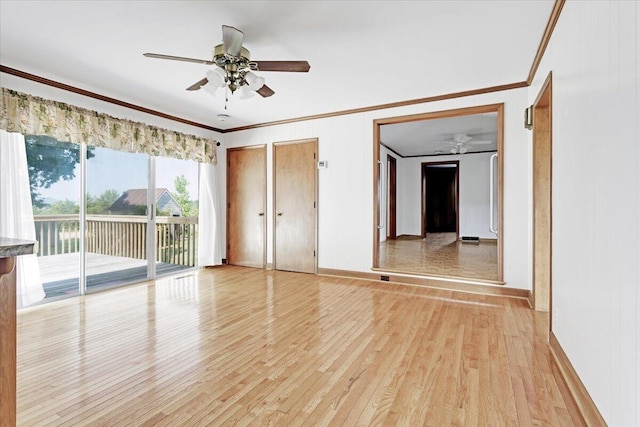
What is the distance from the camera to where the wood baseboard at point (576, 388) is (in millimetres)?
1525

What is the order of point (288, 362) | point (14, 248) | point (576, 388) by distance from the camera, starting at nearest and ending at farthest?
point (14, 248) < point (576, 388) < point (288, 362)

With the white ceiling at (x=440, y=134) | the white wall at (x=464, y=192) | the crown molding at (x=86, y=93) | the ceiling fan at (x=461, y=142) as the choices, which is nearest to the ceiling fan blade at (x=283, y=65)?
the crown molding at (x=86, y=93)

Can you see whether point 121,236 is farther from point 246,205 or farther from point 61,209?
point 246,205

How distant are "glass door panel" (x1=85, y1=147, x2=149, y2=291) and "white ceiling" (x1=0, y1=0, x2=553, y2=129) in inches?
35.7

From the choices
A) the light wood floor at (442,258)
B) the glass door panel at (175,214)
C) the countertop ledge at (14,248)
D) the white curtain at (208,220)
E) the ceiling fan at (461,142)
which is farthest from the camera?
the ceiling fan at (461,142)

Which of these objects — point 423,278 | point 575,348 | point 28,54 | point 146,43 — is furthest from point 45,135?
point 575,348

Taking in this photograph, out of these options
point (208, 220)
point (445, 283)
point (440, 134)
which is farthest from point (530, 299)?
point (208, 220)

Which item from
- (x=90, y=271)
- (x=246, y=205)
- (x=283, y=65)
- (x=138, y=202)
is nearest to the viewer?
(x=283, y=65)

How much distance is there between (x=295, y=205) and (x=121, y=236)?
248cm

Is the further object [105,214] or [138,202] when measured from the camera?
[138,202]

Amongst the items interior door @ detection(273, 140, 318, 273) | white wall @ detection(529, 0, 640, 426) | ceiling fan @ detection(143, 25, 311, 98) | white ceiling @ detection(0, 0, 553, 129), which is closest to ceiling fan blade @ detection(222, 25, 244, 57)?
ceiling fan @ detection(143, 25, 311, 98)

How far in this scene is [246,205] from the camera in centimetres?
574

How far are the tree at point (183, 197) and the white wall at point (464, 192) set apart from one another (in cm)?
581

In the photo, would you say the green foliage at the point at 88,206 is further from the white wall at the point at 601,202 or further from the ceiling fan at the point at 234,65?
the white wall at the point at 601,202
